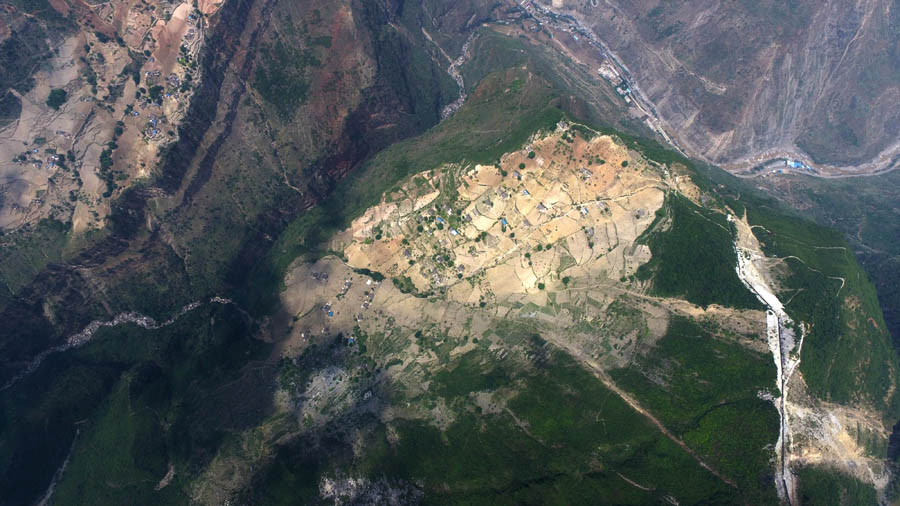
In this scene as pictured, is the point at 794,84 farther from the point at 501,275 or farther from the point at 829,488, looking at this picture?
the point at 829,488

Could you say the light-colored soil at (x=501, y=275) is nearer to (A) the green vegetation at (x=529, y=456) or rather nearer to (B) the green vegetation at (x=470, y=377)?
(B) the green vegetation at (x=470, y=377)

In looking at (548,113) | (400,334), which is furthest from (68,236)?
(548,113)

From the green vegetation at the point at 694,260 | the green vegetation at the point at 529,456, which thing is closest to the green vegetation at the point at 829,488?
the green vegetation at the point at 529,456

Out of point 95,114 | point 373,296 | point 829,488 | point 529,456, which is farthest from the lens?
point 95,114

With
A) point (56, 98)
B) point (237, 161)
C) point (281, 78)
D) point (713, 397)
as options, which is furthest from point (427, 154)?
point (56, 98)

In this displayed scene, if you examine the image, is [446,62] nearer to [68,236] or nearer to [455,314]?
[455,314]
